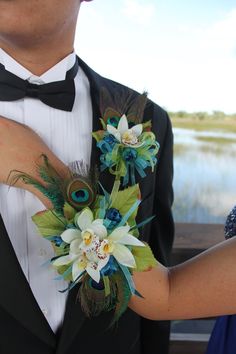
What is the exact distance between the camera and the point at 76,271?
19.5 inches

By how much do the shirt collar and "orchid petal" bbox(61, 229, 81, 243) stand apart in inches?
12.4

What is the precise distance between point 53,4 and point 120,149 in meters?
0.24

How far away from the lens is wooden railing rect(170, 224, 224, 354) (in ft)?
4.28

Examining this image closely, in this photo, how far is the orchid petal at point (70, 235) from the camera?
50 cm

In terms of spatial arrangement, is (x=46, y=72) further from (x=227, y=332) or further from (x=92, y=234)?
(x=227, y=332)

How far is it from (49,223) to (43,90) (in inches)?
11.0

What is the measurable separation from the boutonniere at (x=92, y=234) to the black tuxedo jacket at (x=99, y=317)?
127 millimetres

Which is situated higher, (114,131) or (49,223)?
(114,131)

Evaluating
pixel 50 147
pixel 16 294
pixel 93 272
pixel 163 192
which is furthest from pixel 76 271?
pixel 163 192

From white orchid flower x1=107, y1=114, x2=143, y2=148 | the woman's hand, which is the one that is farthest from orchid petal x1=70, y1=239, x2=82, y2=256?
white orchid flower x1=107, y1=114, x2=143, y2=148

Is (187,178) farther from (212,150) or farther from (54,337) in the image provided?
(54,337)

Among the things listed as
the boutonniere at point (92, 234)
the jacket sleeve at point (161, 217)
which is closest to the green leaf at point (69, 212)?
the boutonniere at point (92, 234)

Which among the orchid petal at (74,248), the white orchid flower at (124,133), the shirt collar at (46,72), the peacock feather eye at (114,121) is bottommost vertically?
the orchid petal at (74,248)

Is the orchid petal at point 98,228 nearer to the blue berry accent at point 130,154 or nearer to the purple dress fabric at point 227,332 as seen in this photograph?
the blue berry accent at point 130,154
